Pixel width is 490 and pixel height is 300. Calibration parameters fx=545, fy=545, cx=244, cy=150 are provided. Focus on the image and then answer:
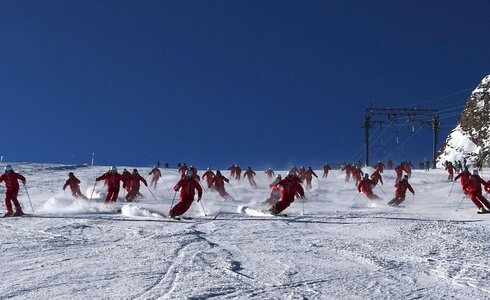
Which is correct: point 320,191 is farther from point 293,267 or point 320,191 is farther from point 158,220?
point 293,267

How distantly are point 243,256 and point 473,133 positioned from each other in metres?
76.5

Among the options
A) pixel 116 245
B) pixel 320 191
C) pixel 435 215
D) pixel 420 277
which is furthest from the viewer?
pixel 320 191

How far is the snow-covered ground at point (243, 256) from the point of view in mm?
7160

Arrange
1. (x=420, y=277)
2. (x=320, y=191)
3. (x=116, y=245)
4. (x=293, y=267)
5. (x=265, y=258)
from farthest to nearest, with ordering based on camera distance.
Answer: (x=320, y=191), (x=116, y=245), (x=265, y=258), (x=293, y=267), (x=420, y=277)

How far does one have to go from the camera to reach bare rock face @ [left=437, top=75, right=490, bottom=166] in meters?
74.8

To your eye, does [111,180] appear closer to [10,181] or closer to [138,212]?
[10,181]

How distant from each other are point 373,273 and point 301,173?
2803 cm

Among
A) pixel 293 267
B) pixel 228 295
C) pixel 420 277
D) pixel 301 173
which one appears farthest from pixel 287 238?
pixel 301 173

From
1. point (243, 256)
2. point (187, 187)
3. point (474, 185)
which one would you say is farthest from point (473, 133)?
point (243, 256)

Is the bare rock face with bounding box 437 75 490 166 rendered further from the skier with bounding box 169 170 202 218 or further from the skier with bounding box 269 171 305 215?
the skier with bounding box 169 170 202 218

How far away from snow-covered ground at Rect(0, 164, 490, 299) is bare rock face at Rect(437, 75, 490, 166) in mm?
61342

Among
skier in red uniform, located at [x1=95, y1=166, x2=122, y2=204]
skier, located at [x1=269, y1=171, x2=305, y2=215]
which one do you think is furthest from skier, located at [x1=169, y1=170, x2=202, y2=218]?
skier in red uniform, located at [x1=95, y1=166, x2=122, y2=204]

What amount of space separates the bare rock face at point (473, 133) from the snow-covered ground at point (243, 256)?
201 feet

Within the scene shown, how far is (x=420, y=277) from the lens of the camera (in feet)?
26.1
